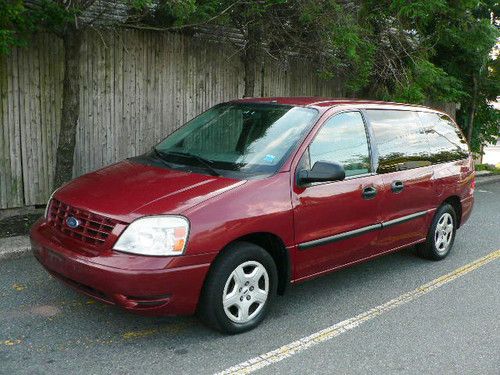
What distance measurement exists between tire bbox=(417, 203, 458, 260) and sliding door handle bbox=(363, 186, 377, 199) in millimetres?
1389

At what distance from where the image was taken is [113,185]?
4180mm

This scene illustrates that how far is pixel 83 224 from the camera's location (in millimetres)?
3873

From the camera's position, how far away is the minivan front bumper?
11.7 feet

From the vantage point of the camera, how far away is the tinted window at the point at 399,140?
205 inches

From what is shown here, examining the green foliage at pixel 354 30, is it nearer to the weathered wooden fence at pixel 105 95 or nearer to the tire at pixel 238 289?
the weathered wooden fence at pixel 105 95

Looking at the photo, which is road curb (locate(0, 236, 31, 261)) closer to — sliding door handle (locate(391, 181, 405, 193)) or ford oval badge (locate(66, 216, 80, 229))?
ford oval badge (locate(66, 216, 80, 229))

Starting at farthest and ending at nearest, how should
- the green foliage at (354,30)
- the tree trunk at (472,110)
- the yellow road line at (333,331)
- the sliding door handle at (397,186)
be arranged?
the tree trunk at (472,110) → the green foliage at (354,30) → the sliding door handle at (397,186) → the yellow road line at (333,331)

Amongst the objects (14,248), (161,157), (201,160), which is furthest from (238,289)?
(14,248)

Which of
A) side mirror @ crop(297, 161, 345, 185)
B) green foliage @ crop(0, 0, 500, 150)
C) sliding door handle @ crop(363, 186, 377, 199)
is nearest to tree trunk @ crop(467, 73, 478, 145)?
green foliage @ crop(0, 0, 500, 150)

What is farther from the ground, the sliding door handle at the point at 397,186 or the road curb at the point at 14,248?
the sliding door handle at the point at 397,186

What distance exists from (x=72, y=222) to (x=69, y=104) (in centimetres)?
315

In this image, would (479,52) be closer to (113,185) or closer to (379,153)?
(379,153)

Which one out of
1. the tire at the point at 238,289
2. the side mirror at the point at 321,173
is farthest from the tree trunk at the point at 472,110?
the tire at the point at 238,289

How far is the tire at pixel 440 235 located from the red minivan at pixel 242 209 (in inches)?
11.8
